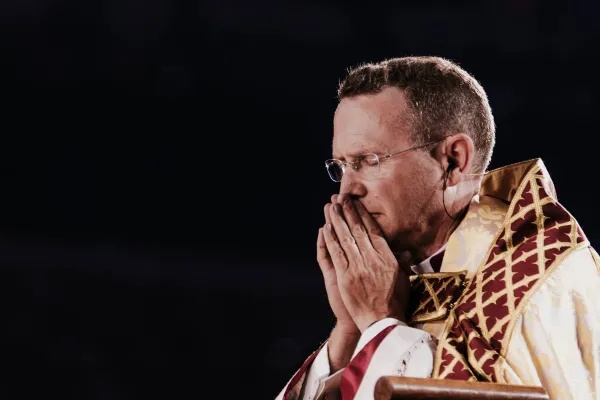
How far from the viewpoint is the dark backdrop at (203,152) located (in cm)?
473

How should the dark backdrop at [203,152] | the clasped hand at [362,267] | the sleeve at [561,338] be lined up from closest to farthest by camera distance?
1. the sleeve at [561,338]
2. the clasped hand at [362,267]
3. the dark backdrop at [203,152]

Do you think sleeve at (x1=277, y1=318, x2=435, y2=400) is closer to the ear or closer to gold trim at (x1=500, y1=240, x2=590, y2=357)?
gold trim at (x1=500, y1=240, x2=590, y2=357)

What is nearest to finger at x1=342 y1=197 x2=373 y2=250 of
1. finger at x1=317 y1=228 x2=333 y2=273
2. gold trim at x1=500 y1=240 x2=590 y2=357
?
finger at x1=317 y1=228 x2=333 y2=273

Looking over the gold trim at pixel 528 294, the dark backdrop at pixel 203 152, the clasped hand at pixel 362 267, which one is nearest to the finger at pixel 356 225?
the clasped hand at pixel 362 267

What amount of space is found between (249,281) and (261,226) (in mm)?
373

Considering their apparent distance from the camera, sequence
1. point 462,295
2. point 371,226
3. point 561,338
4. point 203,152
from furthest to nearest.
Answer: point 203,152, point 371,226, point 462,295, point 561,338

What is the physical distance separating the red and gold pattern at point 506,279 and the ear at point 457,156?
16 centimetres

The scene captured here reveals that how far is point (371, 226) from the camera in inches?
86.7

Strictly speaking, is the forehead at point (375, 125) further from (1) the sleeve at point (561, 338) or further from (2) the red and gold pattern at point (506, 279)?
(1) the sleeve at point (561, 338)

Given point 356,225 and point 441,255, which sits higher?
point 356,225

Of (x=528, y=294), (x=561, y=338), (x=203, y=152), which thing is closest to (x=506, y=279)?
(x=528, y=294)

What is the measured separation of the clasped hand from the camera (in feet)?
6.91

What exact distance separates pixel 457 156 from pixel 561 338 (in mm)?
594

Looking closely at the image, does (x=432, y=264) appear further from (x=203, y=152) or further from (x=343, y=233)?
(x=203, y=152)
